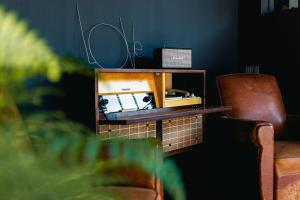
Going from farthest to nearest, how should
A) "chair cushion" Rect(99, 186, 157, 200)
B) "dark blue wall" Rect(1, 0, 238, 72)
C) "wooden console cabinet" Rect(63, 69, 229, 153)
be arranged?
"dark blue wall" Rect(1, 0, 238, 72)
"wooden console cabinet" Rect(63, 69, 229, 153)
"chair cushion" Rect(99, 186, 157, 200)

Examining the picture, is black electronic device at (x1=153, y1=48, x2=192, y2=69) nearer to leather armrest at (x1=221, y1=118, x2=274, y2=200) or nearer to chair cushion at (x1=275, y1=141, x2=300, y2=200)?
leather armrest at (x1=221, y1=118, x2=274, y2=200)

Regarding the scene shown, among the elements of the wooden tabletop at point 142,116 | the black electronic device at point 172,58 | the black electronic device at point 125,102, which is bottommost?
the wooden tabletop at point 142,116

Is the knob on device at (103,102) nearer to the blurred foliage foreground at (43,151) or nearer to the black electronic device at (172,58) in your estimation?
the black electronic device at (172,58)

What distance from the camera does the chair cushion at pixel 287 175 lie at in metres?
2.39

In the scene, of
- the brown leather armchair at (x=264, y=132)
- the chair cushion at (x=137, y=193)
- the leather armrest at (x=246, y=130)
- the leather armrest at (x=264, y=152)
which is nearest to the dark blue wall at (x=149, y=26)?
the brown leather armchair at (x=264, y=132)

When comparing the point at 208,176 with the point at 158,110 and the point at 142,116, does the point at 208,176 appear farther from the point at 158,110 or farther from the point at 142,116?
the point at 142,116

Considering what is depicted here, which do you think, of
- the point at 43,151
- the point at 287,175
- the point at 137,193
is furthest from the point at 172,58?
the point at 43,151

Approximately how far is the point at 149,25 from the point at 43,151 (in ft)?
8.93

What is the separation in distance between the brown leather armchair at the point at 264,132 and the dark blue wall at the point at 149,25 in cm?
65

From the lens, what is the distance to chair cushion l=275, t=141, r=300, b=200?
2.39 m

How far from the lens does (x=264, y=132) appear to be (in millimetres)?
2352

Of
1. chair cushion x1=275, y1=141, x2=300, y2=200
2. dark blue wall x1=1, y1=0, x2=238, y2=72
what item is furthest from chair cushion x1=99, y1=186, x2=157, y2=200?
dark blue wall x1=1, y1=0, x2=238, y2=72

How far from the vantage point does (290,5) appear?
3736 millimetres

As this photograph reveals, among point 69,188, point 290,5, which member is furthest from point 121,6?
point 69,188
